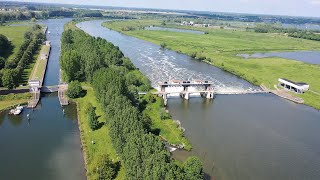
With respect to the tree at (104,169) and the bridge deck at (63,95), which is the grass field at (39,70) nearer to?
the bridge deck at (63,95)

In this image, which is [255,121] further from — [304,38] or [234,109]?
[304,38]

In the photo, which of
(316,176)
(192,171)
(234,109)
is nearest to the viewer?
(192,171)

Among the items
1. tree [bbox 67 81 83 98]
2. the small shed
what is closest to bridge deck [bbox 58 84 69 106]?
tree [bbox 67 81 83 98]

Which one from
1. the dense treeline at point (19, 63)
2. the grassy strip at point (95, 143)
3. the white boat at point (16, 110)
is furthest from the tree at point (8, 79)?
the grassy strip at point (95, 143)

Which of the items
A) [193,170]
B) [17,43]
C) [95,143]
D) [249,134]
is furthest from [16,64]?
[193,170]

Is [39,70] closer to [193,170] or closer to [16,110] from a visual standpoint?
[16,110]

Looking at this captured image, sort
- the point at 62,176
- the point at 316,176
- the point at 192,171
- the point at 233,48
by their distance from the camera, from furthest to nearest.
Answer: the point at 233,48
the point at 316,176
the point at 62,176
the point at 192,171

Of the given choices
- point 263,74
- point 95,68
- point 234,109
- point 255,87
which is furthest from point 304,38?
point 95,68
